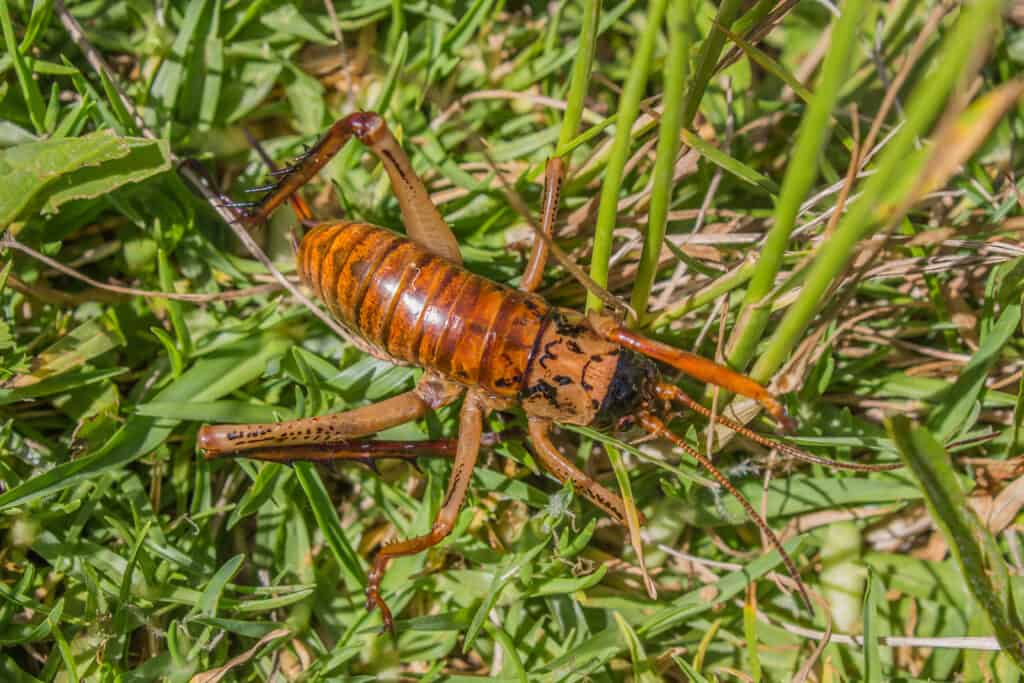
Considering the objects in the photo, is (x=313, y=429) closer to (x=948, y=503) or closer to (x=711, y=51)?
(x=711, y=51)

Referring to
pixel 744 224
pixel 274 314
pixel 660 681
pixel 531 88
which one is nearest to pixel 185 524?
pixel 274 314

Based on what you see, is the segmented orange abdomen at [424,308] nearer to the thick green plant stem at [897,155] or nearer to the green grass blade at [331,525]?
the green grass blade at [331,525]

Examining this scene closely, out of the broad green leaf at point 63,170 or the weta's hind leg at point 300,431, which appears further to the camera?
the broad green leaf at point 63,170

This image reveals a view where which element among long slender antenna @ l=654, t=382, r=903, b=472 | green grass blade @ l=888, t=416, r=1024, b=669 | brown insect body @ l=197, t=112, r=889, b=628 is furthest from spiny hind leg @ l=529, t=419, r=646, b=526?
green grass blade @ l=888, t=416, r=1024, b=669

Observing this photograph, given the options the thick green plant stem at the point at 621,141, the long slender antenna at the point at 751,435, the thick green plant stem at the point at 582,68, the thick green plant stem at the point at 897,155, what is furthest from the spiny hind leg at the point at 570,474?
the thick green plant stem at the point at 582,68

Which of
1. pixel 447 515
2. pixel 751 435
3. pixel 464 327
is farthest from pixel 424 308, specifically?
pixel 751 435

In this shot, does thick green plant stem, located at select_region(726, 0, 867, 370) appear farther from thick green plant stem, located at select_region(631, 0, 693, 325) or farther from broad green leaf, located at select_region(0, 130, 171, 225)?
broad green leaf, located at select_region(0, 130, 171, 225)

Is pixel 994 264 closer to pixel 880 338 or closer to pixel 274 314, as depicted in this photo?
pixel 880 338
